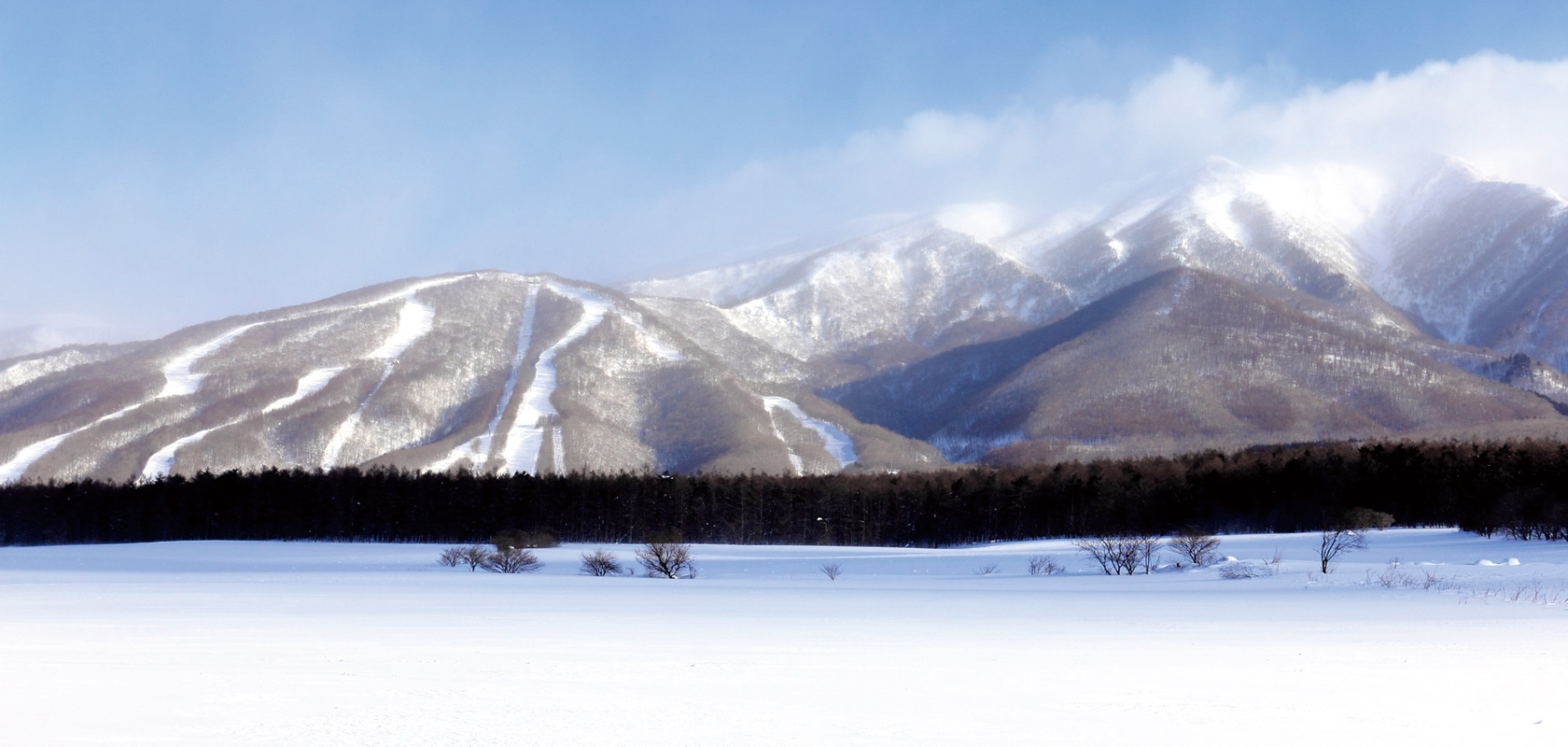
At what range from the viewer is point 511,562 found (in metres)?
52.4

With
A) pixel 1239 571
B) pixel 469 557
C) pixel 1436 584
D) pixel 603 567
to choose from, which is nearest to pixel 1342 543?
pixel 1239 571

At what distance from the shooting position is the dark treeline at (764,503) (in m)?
82.2

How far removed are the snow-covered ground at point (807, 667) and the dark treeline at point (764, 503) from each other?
54.6m

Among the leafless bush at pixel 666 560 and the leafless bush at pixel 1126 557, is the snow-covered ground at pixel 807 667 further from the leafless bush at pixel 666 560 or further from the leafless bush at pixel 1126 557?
the leafless bush at pixel 666 560

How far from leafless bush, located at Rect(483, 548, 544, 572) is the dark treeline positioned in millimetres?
38423

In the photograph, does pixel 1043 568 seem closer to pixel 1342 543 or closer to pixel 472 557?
pixel 1342 543

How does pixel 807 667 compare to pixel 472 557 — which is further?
pixel 472 557

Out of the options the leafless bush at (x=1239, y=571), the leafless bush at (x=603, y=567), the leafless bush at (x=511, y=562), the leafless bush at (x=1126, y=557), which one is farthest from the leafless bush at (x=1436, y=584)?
the leafless bush at (x=511, y=562)

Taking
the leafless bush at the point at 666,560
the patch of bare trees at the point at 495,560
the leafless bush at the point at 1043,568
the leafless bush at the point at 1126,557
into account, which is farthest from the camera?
the patch of bare trees at the point at 495,560

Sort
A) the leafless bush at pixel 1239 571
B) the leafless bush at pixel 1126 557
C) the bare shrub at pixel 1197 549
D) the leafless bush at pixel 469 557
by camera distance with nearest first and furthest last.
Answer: the leafless bush at pixel 1239 571, the leafless bush at pixel 1126 557, the bare shrub at pixel 1197 549, the leafless bush at pixel 469 557

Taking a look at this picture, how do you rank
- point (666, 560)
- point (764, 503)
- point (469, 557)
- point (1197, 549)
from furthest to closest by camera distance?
point (764, 503) → point (469, 557) → point (666, 560) → point (1197, 549)

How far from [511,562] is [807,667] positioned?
137 ft

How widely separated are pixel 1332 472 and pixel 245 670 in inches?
3250

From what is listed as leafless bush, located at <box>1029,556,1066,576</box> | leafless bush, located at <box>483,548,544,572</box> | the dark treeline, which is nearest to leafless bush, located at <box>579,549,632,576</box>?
leafless bush, located at <box>483,548,544,572</box>
